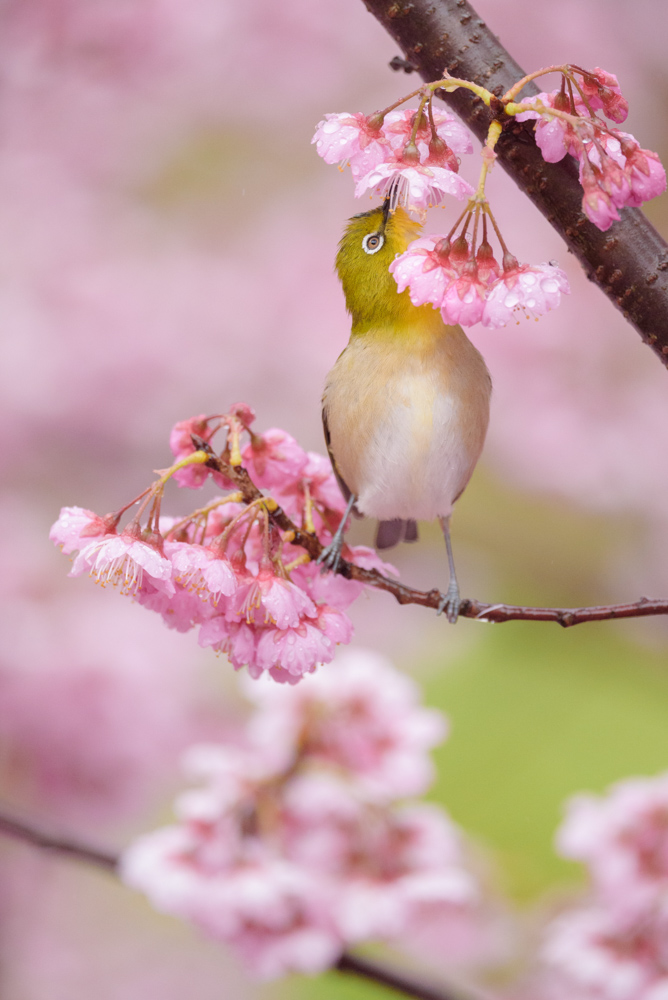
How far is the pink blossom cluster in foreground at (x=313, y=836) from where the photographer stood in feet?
3.34

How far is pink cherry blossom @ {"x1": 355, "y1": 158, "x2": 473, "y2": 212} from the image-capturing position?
442mm

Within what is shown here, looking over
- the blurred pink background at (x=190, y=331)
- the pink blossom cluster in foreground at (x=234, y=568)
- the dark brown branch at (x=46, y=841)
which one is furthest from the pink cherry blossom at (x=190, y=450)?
the blurred pink background at (x=190, y=331)

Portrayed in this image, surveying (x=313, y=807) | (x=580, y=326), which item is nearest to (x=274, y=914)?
(x=313, y=807)

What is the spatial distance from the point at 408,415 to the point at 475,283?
0.16 m

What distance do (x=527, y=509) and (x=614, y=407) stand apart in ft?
1.10

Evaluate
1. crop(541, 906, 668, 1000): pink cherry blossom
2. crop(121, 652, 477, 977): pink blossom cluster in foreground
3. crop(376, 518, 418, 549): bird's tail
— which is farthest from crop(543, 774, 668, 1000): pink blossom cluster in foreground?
crop(376, 518, 418, 549): bird's tail

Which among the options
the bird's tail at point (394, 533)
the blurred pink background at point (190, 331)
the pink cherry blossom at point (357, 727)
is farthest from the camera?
the blurred pink background at point (190, 331)

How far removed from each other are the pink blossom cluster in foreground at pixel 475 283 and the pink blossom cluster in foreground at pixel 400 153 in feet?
0.09

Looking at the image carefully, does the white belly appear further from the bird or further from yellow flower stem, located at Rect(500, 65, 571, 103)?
yellow flower stem, located at Rect(500, 65, 571, 103)

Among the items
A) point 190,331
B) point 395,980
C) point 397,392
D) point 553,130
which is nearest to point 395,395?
point 397,392

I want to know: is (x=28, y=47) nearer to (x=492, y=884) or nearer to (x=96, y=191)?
(x=96, y=191)

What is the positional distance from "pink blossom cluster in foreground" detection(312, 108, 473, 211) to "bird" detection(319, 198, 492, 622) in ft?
0.14

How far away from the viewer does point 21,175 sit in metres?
2.10

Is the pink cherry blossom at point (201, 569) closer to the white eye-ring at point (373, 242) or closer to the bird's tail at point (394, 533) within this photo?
the white eye-ring at point (373, 242)
